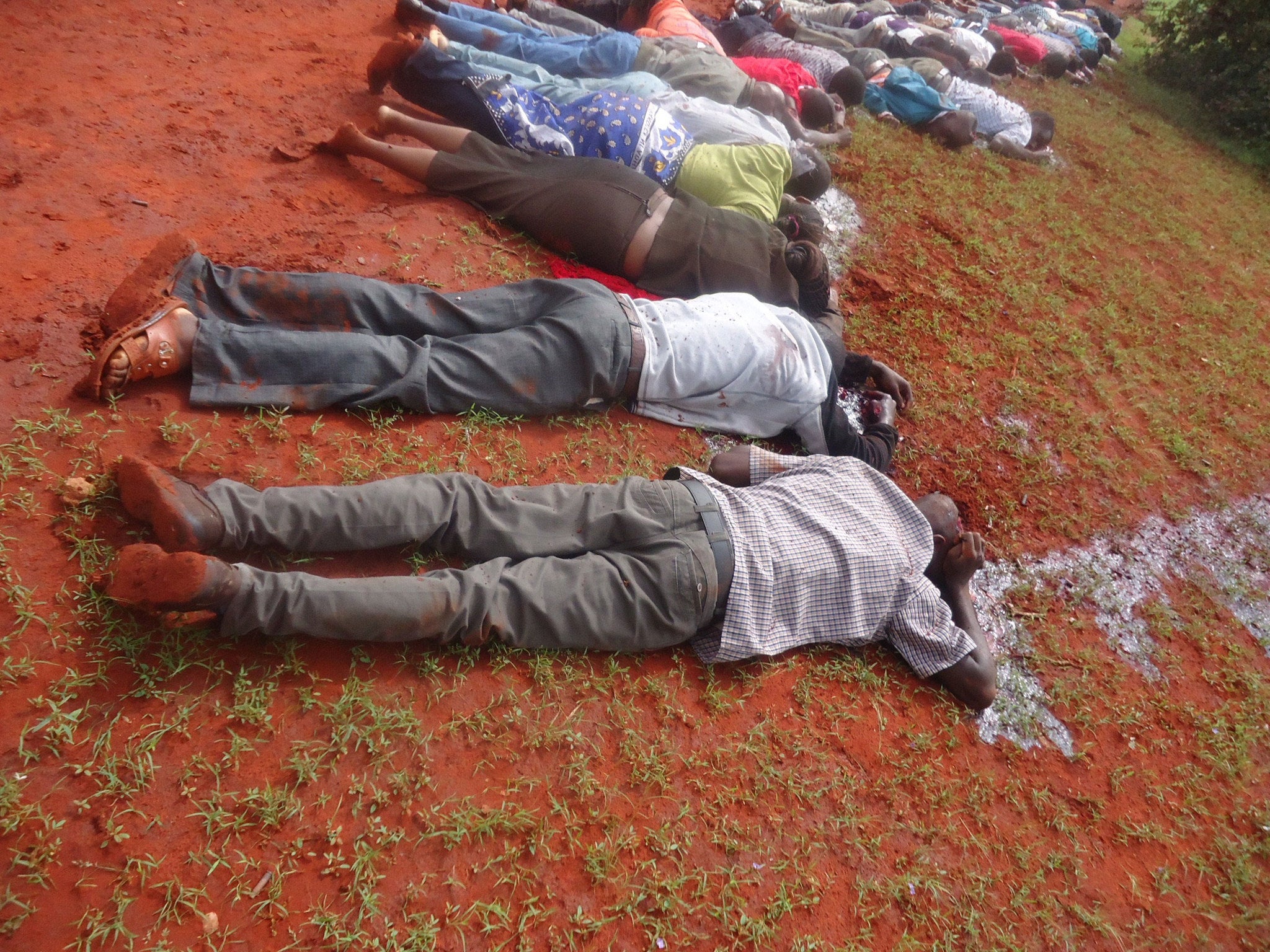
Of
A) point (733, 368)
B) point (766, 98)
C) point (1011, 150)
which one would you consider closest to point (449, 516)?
point (733, 368)

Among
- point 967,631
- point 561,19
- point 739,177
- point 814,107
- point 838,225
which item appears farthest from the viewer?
point 814,107

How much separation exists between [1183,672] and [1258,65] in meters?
10.8

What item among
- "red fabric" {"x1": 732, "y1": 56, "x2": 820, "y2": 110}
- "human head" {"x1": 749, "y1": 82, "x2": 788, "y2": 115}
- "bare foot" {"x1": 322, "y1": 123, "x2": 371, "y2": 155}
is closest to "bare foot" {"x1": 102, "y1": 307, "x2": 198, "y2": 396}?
"bare foot" {"x1": 322, "y1": 123, "x2": 371, "y2": 155}

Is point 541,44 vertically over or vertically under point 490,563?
over

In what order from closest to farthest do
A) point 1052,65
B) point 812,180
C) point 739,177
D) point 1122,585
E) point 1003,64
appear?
1. point 1122,585
2. point 739,177
3. point 812,180
4. point 1003,64
5. point 1052,65

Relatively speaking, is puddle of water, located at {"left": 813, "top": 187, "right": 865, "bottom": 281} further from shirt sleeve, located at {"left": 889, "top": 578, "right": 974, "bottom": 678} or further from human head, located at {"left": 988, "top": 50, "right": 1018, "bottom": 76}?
human head, located at {"left": 988, "top": 50, "right": 1018, "bottom": 76}

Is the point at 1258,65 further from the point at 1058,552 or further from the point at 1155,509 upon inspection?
the point at 1058,552

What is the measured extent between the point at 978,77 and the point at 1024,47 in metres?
2.37

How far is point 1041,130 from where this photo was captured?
7121mm

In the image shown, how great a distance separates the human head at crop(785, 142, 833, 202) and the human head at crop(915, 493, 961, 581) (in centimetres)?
235

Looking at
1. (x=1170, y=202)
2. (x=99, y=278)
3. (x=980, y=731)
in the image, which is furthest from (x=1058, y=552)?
(x=1170, y=202)

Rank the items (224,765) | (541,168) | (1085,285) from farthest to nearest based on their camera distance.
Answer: (1085,285) < (541,168) < (224,765)

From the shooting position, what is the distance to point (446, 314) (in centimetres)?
263

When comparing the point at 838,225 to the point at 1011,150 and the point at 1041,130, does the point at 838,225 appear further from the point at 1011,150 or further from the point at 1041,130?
the point at 1041,130
